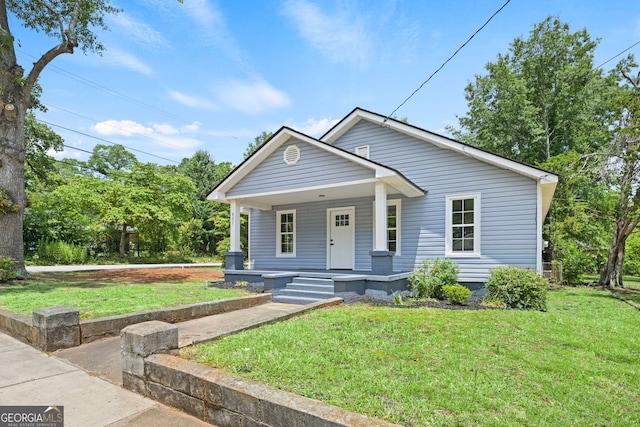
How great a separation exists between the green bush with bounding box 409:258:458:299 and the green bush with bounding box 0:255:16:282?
11.5 meters

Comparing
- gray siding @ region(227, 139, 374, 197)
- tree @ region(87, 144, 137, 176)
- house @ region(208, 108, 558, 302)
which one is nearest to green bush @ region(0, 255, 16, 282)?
house @ region(208, 108, 558, 302)

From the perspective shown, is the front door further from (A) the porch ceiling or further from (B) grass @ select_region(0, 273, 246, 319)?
(B) grass @ select_region(0, 273, 246, 319)

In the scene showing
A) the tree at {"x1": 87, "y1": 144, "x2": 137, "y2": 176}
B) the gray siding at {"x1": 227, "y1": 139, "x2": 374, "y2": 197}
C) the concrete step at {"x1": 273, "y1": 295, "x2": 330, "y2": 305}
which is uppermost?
the tree at {"x1": 87, "y1": 144, "x2": 137, "y2": 176}

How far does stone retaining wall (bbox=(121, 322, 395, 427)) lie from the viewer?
2.26 meters

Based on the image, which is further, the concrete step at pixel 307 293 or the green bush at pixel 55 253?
the green bush at pixel 55 253

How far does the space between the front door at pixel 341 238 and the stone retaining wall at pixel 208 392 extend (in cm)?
808

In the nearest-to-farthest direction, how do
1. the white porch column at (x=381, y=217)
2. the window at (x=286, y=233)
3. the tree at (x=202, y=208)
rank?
1. the white porch column at (x=381, y=217)
2. the window at (x=286, y=233)
3. the tree at (x=202, y=208)

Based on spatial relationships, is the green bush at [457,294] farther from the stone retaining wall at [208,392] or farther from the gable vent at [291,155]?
the stone retaining wall at [208,392]

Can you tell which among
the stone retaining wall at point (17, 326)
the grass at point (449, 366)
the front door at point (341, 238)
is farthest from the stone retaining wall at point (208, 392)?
the front door at point (341, 238)

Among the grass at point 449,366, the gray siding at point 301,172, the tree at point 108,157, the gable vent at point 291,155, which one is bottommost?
the grass at point 449,366

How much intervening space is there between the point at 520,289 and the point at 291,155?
674cm

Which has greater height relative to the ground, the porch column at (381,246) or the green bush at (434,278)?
the porch column at (381,246)

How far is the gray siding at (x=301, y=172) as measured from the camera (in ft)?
29.3

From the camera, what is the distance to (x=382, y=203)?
27.7 ft
